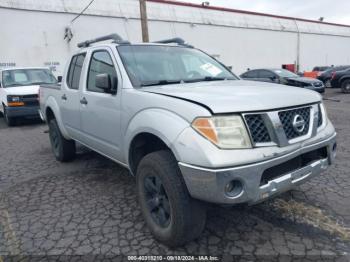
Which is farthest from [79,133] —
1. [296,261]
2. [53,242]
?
[296,261]

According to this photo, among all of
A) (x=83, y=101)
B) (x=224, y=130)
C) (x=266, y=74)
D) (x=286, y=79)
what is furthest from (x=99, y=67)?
(x=266, y=74)

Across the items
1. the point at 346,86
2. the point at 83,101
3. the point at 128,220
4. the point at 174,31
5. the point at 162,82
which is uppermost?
the point at 174,31

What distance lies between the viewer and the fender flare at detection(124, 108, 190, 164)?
2355mm

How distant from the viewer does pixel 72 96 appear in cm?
426

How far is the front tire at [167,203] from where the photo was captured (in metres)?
2.38

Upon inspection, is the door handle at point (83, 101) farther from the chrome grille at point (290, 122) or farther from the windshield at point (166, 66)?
the chrome grille at point (290, 122)

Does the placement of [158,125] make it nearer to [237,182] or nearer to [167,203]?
[167,203]

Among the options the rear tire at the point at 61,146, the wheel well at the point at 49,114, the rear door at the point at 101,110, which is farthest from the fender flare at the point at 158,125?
the wheel well at the point at 49,114

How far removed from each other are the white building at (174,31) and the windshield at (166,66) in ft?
47.8

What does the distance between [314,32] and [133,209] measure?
35.9 meters

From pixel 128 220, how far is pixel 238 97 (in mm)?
1749

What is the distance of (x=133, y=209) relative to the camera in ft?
11.3

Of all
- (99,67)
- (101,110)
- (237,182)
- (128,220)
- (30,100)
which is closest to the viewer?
(237,182)

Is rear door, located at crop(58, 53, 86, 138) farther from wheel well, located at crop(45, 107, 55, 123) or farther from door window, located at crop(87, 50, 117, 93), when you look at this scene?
wheel well, located at crop(45, 107, 55, 123)
